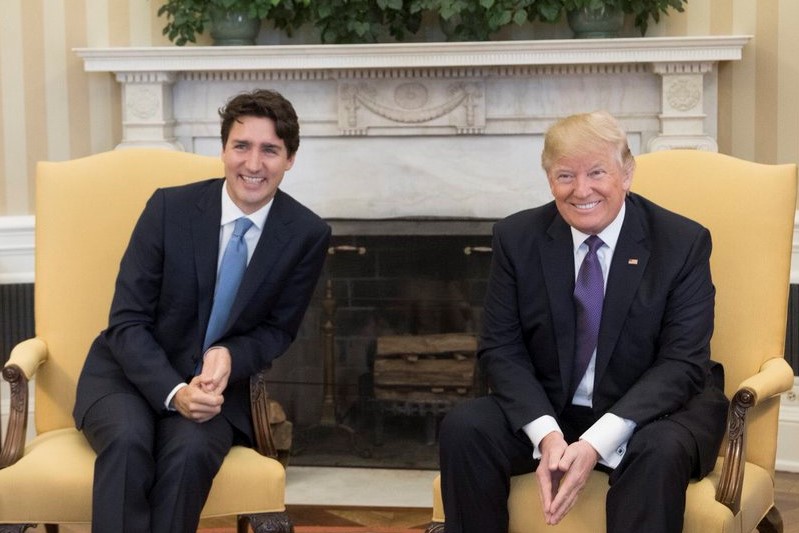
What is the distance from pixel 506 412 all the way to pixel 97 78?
2.49 m

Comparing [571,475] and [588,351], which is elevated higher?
[588,351]

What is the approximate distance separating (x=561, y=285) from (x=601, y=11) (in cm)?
175

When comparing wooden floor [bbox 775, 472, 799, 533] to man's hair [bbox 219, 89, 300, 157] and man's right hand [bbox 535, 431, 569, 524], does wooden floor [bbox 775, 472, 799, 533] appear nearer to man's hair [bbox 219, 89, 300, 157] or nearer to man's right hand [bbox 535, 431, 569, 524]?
man's right hand [bbox 535, 431, 569, 524]

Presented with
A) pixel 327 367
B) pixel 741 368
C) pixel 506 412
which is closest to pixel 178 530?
pixel 506 412

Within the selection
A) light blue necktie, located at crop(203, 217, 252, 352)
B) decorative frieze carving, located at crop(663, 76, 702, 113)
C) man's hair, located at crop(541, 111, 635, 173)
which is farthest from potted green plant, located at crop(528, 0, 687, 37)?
light blue necktie, located at crop(203, 217, 252, 352)

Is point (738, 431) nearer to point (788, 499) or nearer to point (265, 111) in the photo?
point (265, 111)

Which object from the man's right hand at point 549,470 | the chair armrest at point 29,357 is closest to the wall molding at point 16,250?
the chair armrest at point 29,357

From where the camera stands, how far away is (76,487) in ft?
8.52

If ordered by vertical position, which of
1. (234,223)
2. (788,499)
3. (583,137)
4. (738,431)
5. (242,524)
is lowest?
(788,499)

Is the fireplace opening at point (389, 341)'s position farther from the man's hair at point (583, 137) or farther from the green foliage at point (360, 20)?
the man's hair at point (583, 137)

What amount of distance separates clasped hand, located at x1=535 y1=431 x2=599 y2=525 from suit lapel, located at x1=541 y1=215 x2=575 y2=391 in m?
0.22

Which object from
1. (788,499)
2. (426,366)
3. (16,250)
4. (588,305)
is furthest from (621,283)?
(16,250)

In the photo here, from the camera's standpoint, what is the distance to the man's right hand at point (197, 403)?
266 cm

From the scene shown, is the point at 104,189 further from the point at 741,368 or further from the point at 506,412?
the point at 741,368
